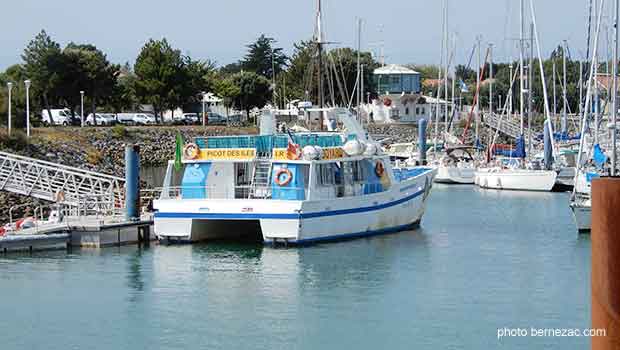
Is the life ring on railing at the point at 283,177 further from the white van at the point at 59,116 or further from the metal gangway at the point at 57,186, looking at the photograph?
the white van at the point at 59,116

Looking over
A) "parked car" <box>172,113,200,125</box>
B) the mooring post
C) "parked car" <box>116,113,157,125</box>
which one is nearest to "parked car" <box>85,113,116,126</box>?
"parked car" <box>116,113,157,125</box>

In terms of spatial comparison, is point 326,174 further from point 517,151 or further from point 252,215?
point 517,151

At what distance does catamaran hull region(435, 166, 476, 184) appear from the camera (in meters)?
68.8

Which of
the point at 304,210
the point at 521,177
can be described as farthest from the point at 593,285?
the point at 521,177

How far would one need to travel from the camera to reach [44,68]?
8875 cm

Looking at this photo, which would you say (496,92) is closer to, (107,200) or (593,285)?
(107,200)

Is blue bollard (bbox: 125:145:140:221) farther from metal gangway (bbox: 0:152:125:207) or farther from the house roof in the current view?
the house roof

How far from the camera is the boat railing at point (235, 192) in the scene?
1350 inches

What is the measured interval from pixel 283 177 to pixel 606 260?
26633 mm

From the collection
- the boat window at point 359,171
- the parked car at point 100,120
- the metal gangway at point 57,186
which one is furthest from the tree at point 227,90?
the boat window at point 359,171

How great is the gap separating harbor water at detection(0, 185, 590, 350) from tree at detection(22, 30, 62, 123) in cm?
5592

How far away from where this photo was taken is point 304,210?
110 feet

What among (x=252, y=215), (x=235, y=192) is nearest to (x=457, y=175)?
(x=235, y=192)

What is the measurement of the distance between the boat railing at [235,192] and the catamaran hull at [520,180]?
2859 centimetres
